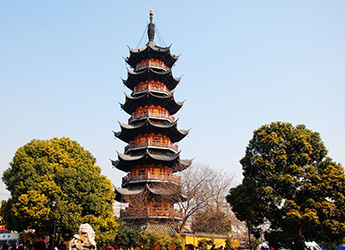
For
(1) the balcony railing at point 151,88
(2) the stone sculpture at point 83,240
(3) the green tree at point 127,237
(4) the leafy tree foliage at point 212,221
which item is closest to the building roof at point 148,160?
(4) the leafy tree foliage at point 212,221

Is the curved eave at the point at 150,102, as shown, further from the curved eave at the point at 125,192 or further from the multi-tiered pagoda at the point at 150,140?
the curved eave at the point at 125,192

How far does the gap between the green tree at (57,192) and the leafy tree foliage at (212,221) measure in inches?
489

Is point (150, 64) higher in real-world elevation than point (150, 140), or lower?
higher

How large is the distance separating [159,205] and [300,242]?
17231 millimetres

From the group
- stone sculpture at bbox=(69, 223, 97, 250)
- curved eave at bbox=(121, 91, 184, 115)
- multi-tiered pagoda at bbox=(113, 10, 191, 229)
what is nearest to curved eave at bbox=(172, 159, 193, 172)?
multi-tiered pagoda at bbox=(113, 10, 191, 229)

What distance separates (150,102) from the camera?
39562 mm

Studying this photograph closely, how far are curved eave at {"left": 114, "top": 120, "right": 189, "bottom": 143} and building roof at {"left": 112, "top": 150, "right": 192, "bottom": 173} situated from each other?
3320mm

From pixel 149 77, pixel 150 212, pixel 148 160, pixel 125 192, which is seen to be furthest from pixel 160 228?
pixel 149 77

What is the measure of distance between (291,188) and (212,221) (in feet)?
56.8

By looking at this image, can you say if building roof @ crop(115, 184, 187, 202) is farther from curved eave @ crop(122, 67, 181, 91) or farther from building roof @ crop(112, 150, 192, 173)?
curved eave @ crop(122, 67, 181, 91)

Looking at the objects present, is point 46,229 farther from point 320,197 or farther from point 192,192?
point 320,197

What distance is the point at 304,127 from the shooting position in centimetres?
2423

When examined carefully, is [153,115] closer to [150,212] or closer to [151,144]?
[151,144]

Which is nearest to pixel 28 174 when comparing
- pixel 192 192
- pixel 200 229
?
pixel 192 192
